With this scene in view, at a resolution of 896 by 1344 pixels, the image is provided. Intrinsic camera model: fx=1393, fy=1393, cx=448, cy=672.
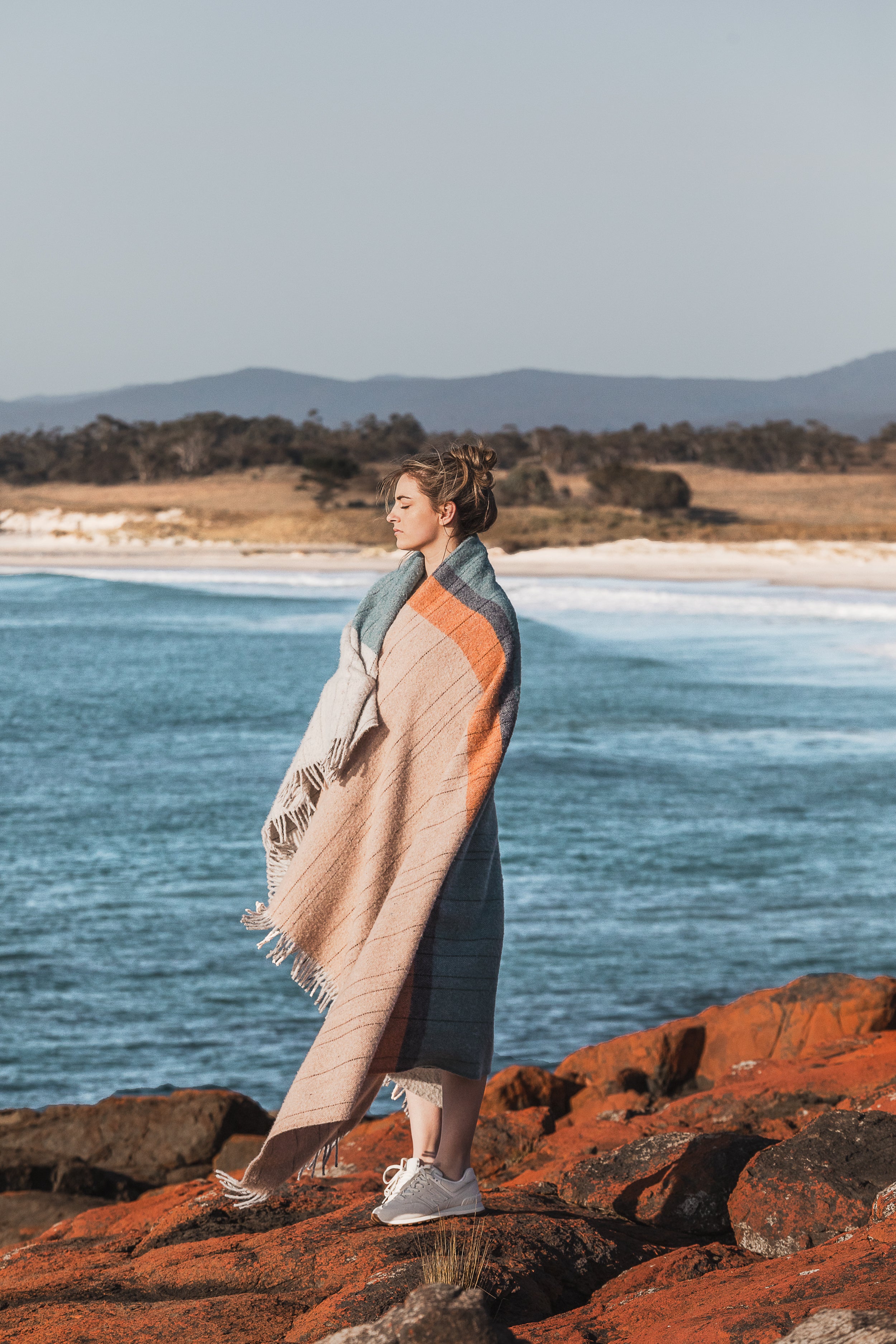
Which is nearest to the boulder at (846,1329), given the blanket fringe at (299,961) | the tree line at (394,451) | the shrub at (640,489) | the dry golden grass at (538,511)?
the blanket fringe at (299,961)

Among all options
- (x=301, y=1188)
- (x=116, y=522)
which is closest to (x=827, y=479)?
(x=116, y=522)

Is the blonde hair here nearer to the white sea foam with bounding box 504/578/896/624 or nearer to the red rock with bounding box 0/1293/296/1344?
the red rock with bounding box 0/1293/296/1344

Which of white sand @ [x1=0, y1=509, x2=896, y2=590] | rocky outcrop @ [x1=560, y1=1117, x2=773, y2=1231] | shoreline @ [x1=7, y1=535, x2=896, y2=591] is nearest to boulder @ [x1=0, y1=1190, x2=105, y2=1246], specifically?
rocky outcrop @ [x1=560, y1=1117, x2=773, y2=1231]

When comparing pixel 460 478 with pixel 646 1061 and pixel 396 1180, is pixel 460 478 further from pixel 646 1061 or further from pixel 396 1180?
pixel 646 1061

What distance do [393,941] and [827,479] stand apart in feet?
185

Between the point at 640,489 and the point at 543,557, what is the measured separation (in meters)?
11.8

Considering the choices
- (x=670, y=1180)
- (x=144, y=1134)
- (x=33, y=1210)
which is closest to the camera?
(x=670, y=1180)

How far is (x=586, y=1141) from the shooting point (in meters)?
4.24

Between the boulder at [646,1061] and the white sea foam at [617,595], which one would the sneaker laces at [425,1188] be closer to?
the boulder at [646,1061]

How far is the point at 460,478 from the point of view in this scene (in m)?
2.92

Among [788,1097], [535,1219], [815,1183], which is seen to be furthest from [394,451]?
[535,1219]

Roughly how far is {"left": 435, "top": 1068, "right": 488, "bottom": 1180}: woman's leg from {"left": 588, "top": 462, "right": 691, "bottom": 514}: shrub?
147ft

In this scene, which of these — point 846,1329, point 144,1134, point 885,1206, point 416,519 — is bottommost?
point 144,1134

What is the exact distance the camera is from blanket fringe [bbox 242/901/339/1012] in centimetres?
300
